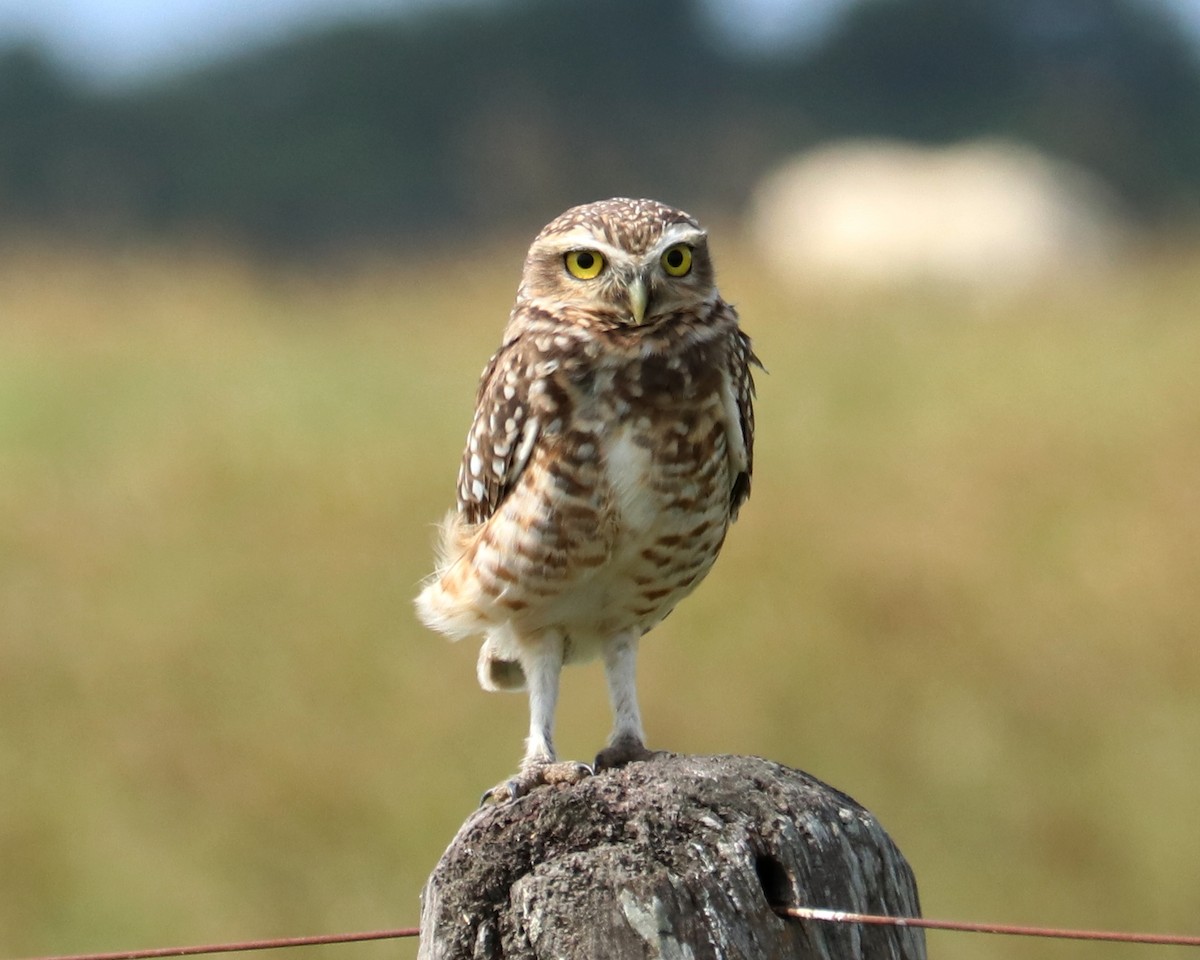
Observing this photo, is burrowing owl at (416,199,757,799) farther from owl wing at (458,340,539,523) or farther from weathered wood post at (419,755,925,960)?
weathered wood post at (419,755,925,960)

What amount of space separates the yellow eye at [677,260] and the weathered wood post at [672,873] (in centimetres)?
142

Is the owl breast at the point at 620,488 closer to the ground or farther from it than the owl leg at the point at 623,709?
farther from it

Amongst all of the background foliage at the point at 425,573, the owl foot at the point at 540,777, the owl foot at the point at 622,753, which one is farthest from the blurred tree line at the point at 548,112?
the owl foot at the point at 540,777

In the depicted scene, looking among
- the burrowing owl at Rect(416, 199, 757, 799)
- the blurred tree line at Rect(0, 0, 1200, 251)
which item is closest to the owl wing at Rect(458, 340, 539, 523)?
the burrowing owl at Rect(416, 199, 757, 799)

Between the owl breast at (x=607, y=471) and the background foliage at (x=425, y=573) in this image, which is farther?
the background foliage at (x=425, y=573)

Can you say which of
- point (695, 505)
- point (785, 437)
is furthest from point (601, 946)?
point (785, 437)

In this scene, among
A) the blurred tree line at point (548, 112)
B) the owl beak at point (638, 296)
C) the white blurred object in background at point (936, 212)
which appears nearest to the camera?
the owl beak at point (638, 296)

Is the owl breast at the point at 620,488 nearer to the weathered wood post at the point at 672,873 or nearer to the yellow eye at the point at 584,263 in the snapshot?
the yellow eye at the point at 584,263

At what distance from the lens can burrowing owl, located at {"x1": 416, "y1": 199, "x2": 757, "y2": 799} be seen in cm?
359

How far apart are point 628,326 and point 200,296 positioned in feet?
34.8

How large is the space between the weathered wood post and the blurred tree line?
1598 cm

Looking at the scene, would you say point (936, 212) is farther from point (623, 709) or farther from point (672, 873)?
point (672, 873)

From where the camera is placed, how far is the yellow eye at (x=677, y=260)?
3.60m

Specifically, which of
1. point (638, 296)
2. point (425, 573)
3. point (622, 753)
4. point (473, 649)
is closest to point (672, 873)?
point (622, 753)
